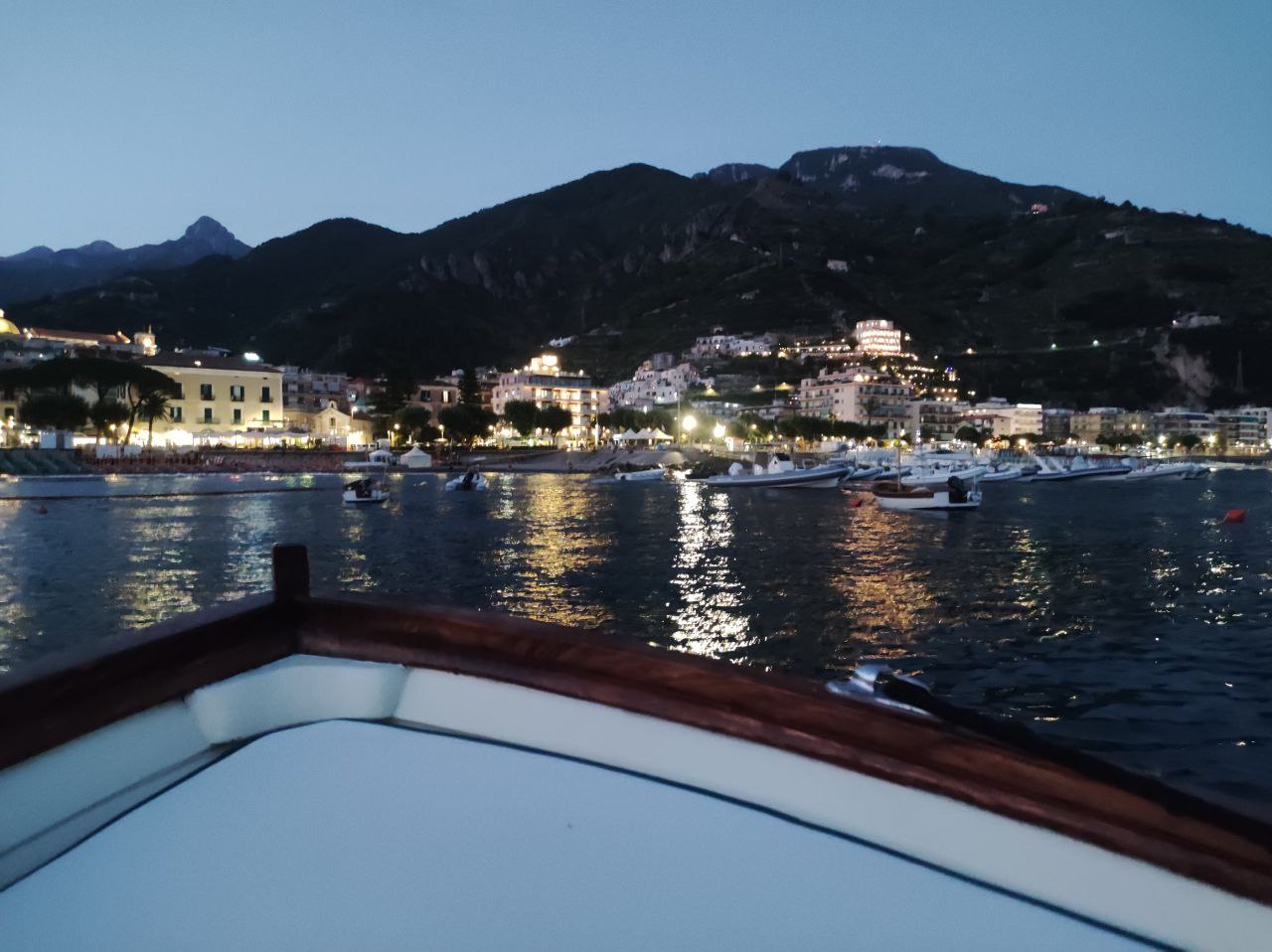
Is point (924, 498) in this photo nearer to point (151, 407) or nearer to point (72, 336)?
point (151, 407)

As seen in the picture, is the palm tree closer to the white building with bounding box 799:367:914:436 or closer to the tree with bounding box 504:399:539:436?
the tree with bounding box 504:399:539:436

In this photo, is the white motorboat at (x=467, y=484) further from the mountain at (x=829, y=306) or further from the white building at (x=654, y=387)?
the mountain at (x=829, y=306)

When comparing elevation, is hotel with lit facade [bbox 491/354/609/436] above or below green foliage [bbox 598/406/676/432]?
above

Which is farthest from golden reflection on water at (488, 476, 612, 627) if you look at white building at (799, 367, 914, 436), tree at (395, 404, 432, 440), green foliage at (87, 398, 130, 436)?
white building at (799, 367, 914, 436)

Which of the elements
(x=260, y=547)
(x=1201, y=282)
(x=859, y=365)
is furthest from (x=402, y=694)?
(x=1201, y=282)

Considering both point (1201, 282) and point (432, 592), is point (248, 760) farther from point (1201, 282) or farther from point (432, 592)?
point (1201, 282)

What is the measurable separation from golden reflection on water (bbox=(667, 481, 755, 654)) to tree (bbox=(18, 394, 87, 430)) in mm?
45695

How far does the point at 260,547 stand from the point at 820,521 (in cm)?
1837

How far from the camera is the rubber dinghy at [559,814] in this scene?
50.0 inches

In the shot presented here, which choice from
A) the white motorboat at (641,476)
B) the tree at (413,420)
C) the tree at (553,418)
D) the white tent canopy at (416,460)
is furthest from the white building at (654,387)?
the white tent canopy at (416,460)

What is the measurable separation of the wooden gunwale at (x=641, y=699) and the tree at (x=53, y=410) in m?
60.8

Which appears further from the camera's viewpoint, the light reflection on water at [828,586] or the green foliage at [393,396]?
the green foliage at [393,396]

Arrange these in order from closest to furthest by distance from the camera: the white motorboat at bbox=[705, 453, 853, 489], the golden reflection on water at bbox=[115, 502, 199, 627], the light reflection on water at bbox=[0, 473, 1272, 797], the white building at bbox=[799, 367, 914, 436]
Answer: the light reflection on water at bbox=[0, 473, 1272, 797], the golden reflection on water at bbox=[115, 502, 199, 627], the white motorboat at bbox=[705, 453, 853, 489], the white building at bbox=[799, 367, 914, 436]

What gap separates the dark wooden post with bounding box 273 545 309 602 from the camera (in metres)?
2.26
